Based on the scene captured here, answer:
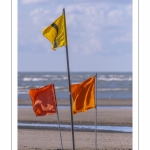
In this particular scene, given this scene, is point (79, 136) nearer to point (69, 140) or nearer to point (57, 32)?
point (69, 140)

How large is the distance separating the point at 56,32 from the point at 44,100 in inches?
46.4

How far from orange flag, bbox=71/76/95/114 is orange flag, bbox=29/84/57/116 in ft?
1.27

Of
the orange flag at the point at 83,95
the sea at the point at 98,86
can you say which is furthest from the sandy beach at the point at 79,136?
the sea at the point at 98,86

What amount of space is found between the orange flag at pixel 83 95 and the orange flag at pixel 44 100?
39cm

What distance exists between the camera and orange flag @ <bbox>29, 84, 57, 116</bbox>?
1025 cm

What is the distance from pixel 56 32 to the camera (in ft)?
32.5

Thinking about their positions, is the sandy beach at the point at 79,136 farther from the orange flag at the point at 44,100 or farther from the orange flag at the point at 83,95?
the orange flag at the point at 83,95

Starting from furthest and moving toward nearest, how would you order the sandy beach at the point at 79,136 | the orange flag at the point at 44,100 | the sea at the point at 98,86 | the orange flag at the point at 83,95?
the sea at the point at 98,86
the sandy beach at the point at 79,136
the orange flag at the point at 44,100
the orange flag at the point at 83,95

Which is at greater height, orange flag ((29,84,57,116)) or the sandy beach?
orange flag ((29,84,57,116))

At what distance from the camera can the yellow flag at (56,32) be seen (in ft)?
32.3

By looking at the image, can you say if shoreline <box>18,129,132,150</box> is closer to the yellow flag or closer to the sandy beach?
the sandy beach

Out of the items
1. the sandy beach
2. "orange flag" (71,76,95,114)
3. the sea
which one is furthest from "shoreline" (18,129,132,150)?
the sea

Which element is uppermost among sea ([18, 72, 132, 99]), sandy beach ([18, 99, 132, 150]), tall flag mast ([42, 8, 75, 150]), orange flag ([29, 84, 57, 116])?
tall flag mast ([42, 8, 75, 150])

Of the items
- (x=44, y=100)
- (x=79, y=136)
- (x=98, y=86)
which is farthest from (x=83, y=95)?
(x=98, y=86)
